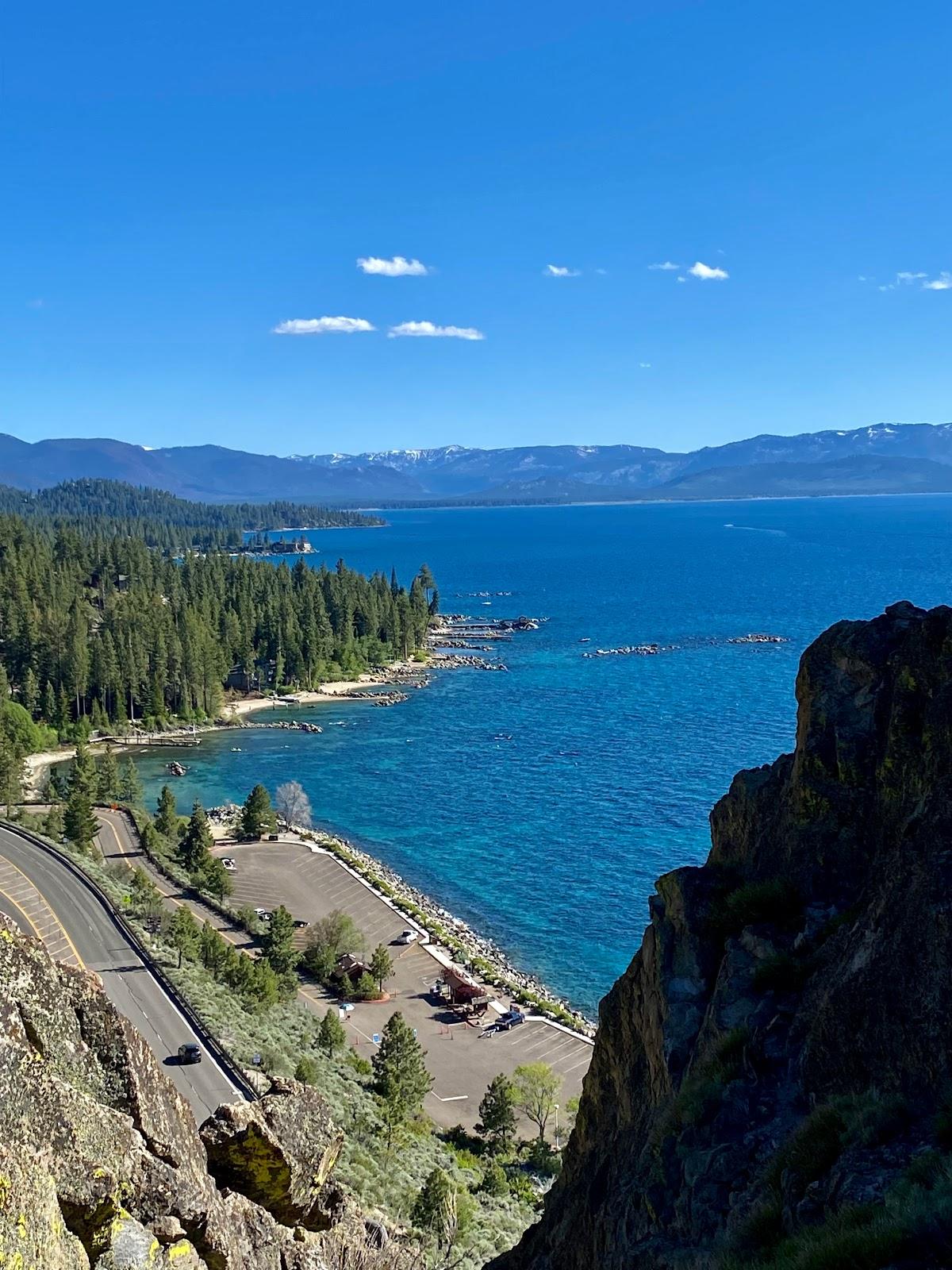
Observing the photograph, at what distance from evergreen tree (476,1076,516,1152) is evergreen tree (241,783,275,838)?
37.2 metres

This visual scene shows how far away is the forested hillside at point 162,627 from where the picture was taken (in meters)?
105

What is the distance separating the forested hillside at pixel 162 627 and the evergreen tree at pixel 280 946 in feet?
194

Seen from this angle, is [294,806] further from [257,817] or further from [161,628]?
[161,628]

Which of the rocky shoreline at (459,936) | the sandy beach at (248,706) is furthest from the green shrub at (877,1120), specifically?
the sandy beach at (248,706)

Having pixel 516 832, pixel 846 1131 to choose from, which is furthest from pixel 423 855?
pixel 846 1131

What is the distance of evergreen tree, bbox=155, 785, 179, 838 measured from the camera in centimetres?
6620

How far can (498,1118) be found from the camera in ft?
116

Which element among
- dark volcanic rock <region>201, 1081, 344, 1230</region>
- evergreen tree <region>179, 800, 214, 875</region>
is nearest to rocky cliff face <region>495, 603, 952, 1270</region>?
dark volcanic rock <region>201, 1081, 344, 1230</region>

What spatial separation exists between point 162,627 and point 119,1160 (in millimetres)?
107735

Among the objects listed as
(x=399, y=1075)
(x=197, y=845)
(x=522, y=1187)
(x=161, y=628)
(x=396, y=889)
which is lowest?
(x=522, y=1187)

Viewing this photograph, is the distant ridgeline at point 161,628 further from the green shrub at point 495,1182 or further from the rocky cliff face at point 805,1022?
the rocky cliff face at point 805,1022

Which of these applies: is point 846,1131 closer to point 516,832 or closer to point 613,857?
point 613,857

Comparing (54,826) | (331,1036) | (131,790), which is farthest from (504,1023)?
(131,790)

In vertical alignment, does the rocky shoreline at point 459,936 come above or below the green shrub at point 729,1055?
below
